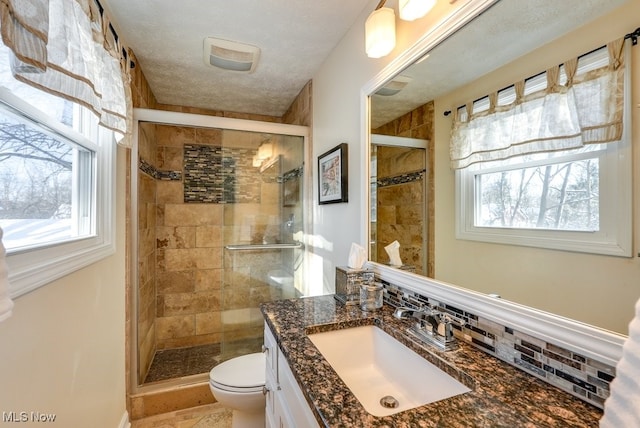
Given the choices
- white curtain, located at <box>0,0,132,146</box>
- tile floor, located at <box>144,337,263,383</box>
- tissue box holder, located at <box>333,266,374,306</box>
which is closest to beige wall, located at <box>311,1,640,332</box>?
tissue box holder, located at <box>333,266,374,306</box>

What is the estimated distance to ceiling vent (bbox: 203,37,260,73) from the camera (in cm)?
181

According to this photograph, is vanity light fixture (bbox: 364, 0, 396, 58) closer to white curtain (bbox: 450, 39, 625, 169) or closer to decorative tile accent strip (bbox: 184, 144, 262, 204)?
white curtain (bbox: 450, 39, 625, 169)

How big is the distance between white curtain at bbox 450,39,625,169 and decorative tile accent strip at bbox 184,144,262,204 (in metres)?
2.03

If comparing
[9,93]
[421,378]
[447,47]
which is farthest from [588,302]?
[9,93]

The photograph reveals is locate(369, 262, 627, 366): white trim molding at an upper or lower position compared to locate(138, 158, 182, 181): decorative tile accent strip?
lower

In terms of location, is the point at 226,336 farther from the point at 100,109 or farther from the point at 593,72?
the point at 593,72

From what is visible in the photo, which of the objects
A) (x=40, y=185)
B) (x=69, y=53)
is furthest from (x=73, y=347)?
(x=69, y=53)

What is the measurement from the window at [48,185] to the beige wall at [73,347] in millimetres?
83

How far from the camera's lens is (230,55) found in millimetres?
1918

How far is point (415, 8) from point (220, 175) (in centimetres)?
221

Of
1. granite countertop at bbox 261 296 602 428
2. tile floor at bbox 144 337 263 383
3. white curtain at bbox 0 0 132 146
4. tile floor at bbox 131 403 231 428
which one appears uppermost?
white curtain at bbox 0 0 132 146

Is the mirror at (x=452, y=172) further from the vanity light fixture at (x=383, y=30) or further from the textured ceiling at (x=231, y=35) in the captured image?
the textured ceiling at (x=231, y=35)

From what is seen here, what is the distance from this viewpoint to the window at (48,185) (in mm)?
791

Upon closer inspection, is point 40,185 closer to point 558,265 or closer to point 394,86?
point 394,86
